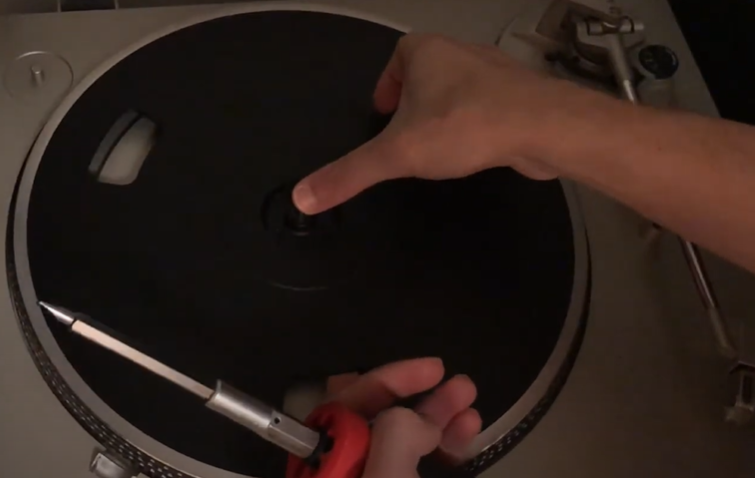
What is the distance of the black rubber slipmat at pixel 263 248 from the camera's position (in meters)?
0.57

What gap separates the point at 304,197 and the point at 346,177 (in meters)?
0.03

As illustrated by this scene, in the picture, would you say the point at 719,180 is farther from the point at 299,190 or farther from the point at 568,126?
the point at 299,190

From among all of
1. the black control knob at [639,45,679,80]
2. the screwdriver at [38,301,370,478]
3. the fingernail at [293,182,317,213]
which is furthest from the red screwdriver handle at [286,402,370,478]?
the black control knob at [639,45,679,80]

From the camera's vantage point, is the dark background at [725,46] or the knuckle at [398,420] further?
the dark background at [725,46]

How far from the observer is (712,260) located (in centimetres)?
69

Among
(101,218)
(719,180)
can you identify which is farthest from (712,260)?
(101,218)

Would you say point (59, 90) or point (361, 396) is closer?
point (361, 396)

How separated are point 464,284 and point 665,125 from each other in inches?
7.1

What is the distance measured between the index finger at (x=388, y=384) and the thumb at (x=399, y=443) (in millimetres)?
32

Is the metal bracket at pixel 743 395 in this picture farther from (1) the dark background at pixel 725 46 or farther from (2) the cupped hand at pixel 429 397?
(1) the dark background at pixel 725 46

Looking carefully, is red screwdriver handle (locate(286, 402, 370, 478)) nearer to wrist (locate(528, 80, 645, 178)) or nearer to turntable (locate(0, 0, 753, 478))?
turntable (locate(0, 0, 753, 478))

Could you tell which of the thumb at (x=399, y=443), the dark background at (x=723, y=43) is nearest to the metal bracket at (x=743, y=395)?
the thumb at (x=399, y=443)

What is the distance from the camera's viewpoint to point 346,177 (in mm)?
590

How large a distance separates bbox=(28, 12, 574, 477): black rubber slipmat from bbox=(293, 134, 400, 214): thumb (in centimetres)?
3
